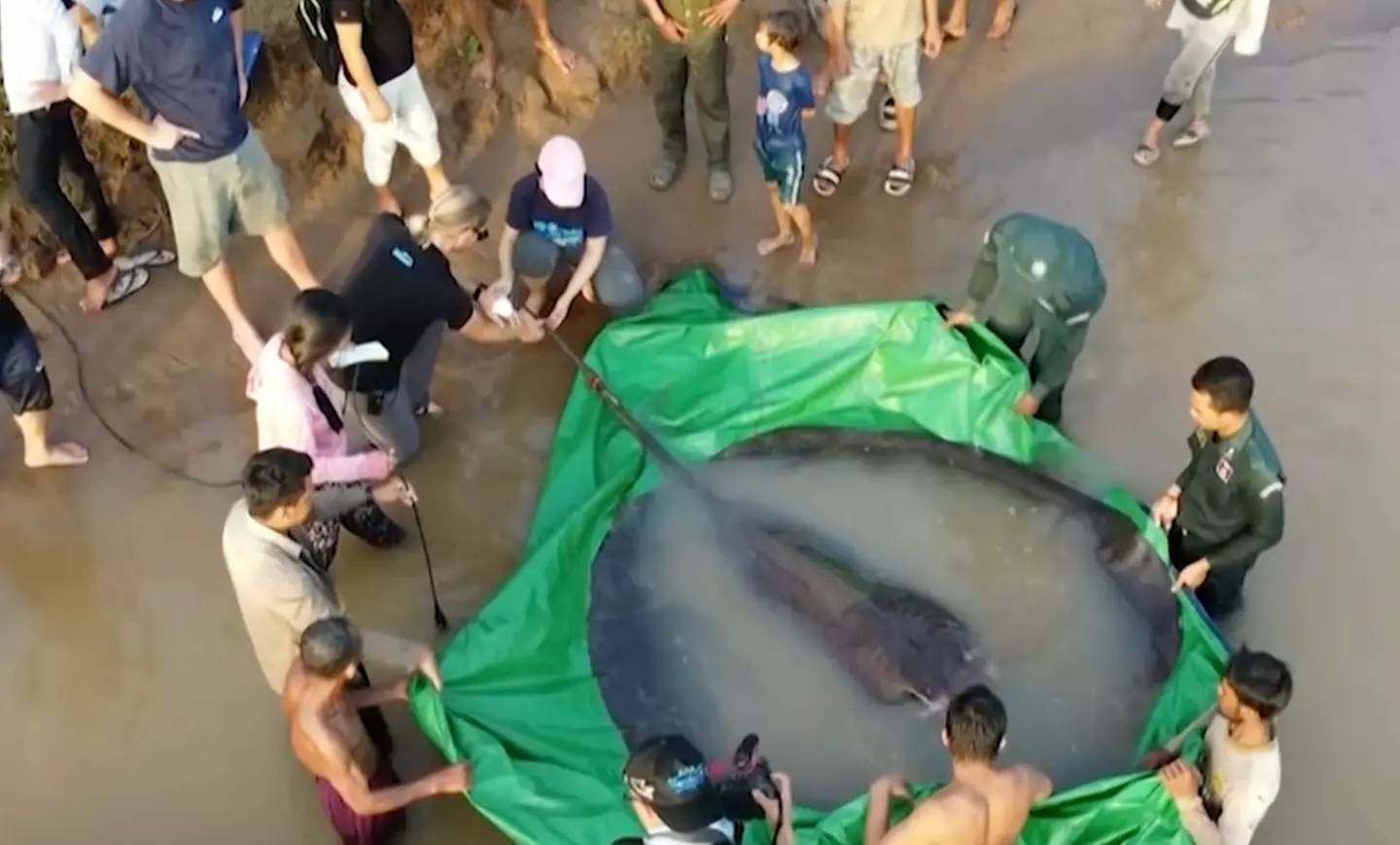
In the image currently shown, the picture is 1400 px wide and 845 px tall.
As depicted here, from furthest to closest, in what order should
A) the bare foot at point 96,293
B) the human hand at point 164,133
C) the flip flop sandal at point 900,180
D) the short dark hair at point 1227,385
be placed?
the flip flop sandal at point 900,180 < the bare foot at point 96,293 < the human hand at point 164,133 < the short dark hair at point 1227,385

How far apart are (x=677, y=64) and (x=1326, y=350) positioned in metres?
2.82

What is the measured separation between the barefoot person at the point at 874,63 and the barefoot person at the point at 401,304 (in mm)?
1850

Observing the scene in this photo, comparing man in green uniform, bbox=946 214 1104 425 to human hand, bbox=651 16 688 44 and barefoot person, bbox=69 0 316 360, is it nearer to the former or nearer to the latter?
human hand, bbox=651 16 688 44

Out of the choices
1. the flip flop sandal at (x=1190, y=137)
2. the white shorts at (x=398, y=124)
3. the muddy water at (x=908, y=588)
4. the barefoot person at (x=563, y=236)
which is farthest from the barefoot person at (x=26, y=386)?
the flip flop sandal at (x=1190, y=137)

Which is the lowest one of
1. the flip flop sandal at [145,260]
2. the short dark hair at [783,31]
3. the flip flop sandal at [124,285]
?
the flip flop sandal at [124,285]

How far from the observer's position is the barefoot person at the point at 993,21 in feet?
21.9

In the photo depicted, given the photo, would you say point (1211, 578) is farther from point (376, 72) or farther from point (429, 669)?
point (376, 72)

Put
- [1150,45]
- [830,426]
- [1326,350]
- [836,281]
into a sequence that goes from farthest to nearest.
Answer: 1. [1150,45]
2. [836,281]
3. [1326,350]
4. [830,426]

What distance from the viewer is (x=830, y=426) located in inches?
202

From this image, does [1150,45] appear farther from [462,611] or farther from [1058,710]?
[462,611]

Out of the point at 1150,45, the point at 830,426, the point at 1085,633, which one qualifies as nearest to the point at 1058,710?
the point at 1085,633

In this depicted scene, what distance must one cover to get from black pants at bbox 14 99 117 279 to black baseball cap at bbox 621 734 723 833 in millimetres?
3499

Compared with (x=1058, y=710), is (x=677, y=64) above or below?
above

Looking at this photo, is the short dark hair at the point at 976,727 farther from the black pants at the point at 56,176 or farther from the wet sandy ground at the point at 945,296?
the black pants at the point at 56,176
